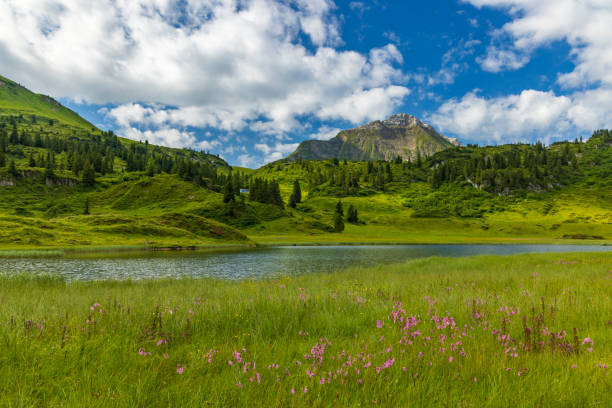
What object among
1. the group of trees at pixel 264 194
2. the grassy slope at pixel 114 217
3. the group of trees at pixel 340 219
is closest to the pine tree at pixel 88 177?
the grassy slope at pixel 114 217

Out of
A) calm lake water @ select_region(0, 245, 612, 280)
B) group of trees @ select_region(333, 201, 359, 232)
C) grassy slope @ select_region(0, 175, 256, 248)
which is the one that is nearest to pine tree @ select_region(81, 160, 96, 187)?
grassy slope @ select_region(0, 175, 256, 248)

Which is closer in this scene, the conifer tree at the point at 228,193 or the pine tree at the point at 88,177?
the conifer tree at the point at 228,193

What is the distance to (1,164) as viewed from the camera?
6422 inches

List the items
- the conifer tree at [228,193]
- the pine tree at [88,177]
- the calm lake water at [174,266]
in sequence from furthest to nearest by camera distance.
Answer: the pine tree at [88,177], the conifer tree at [228,193], the calm lake water at [174,266]

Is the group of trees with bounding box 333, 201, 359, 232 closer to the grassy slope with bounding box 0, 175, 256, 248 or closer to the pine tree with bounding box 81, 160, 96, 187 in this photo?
the grassy slope with bounding box 0, 175, 256, 248

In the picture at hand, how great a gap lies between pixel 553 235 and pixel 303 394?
192327mm

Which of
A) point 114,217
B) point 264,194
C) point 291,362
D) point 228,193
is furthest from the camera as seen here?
point 264,194

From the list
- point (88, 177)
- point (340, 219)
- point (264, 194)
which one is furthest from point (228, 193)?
Answer: point (88, 177)

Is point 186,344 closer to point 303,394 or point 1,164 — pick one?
point 303,394

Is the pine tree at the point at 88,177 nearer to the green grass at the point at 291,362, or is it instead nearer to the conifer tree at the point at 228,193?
the conifer tree at the point at 228,193

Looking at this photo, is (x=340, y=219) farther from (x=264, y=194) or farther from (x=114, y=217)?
(x=114, y=217)

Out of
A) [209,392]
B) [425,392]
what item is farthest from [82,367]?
[425,392]

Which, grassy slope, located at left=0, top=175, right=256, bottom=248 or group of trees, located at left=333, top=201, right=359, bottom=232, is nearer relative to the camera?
grassy slope, located at left=0, top=175, right=256, bottom=248

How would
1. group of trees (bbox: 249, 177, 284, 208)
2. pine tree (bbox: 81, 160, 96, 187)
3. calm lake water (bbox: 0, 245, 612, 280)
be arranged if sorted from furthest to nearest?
1. pine tree (bbox: 81, 160, 96, 187)
2. group of trees (bbox: 249, 177, 284, 208)
3. calm lake water (bbox: 0, 245, 612, 280)
